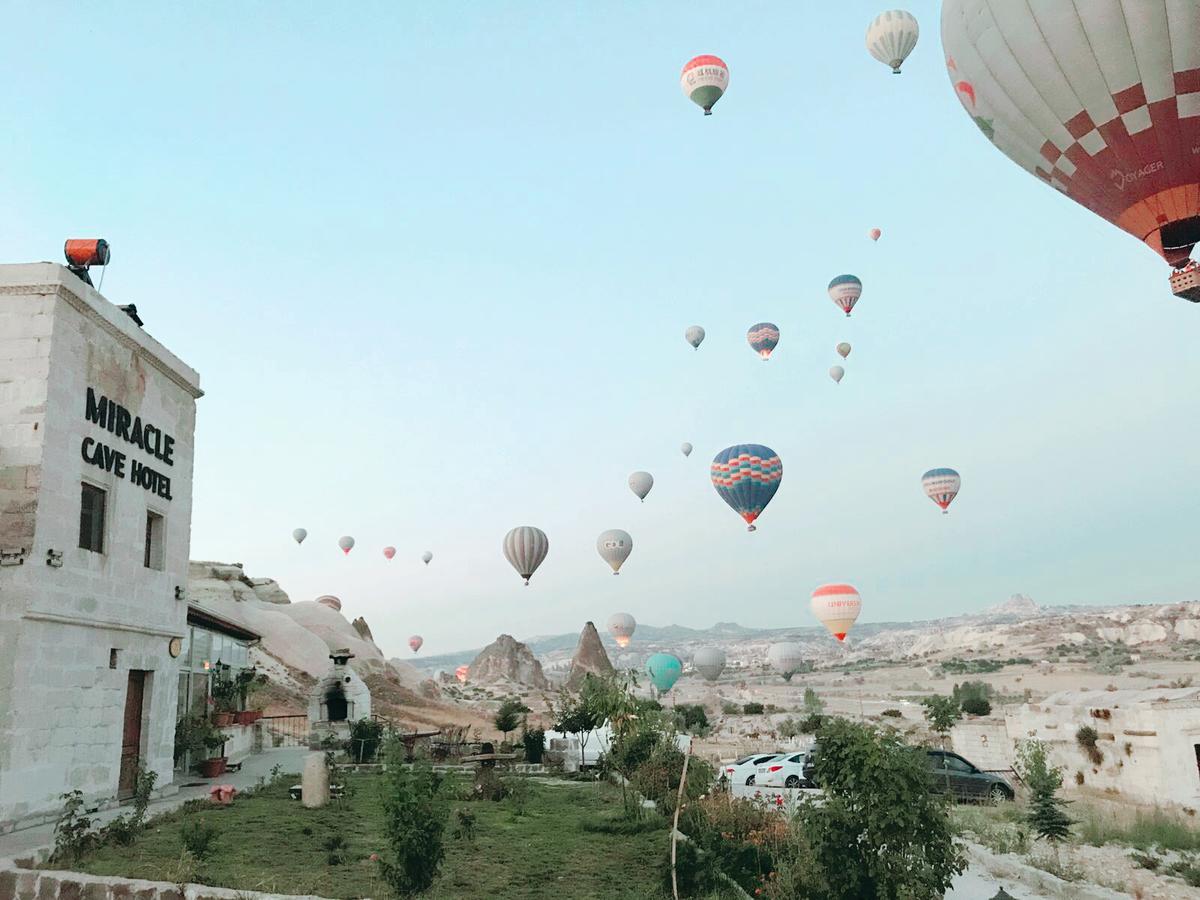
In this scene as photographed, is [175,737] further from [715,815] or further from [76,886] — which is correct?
[715,815]

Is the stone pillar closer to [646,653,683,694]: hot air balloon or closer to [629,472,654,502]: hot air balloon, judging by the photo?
[646,653,683,694]: hot air balloon

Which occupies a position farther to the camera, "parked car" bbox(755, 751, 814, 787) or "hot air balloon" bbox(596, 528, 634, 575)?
"hot air balloon" bbox(596, 528, 634, 575)

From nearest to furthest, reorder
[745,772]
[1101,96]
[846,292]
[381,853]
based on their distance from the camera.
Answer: [381,853], [1101,96], [745,772], [846,292]

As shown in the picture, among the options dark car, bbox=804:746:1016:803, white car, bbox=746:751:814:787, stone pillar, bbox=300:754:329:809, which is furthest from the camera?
white car, bbox=746:751:814:787

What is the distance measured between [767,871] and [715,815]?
2.74 m

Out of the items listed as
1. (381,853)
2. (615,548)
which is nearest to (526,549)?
(615,548)

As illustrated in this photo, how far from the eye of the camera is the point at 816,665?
161m

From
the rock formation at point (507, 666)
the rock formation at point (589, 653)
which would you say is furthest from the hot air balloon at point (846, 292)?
the rock formation at point (507, 666)

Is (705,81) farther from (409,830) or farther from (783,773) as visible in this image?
(409,830)

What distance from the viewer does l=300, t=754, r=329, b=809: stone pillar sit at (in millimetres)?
18250

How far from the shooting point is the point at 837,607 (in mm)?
54688

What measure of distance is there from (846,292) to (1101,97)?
3694 cm

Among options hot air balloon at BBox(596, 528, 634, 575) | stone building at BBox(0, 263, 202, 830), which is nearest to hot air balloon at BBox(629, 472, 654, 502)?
hot air balloon at BBox(596, 528, 634, 575)

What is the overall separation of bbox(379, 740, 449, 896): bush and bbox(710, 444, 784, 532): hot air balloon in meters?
37.9
